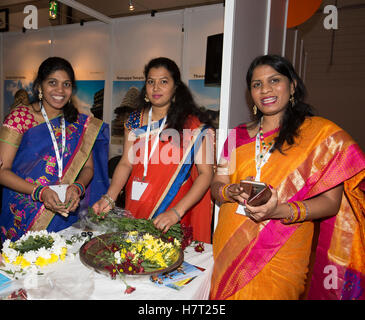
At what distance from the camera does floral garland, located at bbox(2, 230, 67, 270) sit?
1.26m

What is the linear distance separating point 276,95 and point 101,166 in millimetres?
1583

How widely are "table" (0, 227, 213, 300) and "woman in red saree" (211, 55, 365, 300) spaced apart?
1.31 feet

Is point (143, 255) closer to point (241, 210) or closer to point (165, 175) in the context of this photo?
point (241, 210)

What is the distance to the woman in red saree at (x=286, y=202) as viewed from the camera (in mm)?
1564

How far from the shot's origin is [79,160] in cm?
234

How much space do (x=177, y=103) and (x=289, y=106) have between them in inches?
30.6

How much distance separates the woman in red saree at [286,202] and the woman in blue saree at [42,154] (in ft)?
3.54

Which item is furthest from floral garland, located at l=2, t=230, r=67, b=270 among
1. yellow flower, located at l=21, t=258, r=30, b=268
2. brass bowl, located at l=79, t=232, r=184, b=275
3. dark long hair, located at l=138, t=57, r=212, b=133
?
dark long hair, located at l=138, t=57, r=212, b=133

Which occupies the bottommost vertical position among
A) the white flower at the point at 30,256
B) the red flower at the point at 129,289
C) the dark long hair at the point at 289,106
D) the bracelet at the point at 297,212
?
the red flower at the point at 129,289

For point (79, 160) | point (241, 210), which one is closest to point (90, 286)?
point (241, 210)

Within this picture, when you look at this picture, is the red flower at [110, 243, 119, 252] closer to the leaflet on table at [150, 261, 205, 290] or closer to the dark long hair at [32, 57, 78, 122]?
the leaflet on table at [150, 261, 205, 290]

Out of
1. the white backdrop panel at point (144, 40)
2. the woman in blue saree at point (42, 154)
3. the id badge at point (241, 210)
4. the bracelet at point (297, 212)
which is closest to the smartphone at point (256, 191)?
the bracelet at point (297, 212)

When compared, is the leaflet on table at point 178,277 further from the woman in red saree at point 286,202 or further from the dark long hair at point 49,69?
the dark long hair at point 49,69
